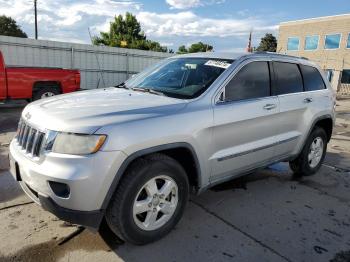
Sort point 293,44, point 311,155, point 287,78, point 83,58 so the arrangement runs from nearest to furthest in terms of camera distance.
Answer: point 287,78, point 311,155, point 83,58, point 293,44

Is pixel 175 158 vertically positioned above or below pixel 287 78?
below

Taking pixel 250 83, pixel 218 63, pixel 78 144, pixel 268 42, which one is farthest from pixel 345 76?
pixel 268 42

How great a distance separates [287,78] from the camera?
4570 millimetres

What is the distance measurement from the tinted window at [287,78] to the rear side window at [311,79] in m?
0.17

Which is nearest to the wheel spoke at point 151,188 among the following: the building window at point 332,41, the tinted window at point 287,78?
the tinted window at point 287,78

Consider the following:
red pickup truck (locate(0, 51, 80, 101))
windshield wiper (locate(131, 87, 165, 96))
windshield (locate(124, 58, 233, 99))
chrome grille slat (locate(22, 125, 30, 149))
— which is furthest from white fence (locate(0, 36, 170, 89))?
chrome grille slat (locate(22, 125, 30, 149))

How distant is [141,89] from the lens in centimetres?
389

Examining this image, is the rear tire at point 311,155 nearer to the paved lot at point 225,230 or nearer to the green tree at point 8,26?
the paved lot at point 225,230

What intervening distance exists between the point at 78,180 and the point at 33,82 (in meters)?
8.86

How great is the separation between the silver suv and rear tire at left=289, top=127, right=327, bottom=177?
0.50 metres

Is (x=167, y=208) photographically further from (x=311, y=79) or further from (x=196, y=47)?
(x=196, y=47)

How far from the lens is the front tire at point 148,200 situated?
2.85 metres

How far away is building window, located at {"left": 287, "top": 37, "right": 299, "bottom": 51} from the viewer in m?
38.3

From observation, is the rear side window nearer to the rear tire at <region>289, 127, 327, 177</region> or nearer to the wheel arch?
the rear tire at <region>289, 127, 327, 177</region>
